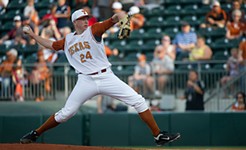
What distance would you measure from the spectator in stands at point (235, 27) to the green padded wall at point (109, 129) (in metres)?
3.47

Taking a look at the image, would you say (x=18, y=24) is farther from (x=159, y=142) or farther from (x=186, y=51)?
(x=159, y=142)

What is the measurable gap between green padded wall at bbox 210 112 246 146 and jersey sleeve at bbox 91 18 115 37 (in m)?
5.12

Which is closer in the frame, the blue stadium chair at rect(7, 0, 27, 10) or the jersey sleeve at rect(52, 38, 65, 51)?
the jersey sleeve at rect(52, 38, 65, 51)

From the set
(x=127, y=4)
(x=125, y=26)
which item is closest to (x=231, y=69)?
(x=127, y=4)

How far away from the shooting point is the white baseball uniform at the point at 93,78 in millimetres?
8531

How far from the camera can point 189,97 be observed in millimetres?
13680

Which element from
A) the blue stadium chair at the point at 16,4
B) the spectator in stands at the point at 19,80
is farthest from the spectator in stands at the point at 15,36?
the spectator in stands at the point at 19,80

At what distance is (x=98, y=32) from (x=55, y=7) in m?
8.36

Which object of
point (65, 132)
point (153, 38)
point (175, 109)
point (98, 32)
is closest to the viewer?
point (98, 32)

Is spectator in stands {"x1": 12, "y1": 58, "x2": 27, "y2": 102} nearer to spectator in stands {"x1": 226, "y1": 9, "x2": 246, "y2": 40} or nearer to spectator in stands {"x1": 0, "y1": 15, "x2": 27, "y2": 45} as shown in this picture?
spectator in stands {"x1": 0, "y1": 15, "x2": 27, "y2": 45}

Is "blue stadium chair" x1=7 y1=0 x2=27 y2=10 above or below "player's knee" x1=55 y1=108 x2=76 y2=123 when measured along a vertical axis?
above

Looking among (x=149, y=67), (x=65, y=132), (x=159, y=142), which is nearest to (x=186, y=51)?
(x=149, y=67)

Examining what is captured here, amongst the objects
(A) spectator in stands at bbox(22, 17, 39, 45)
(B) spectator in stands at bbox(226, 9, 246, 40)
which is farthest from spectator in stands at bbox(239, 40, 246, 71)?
(A) spectator in stands at bbox(22, 17, 39, 45)

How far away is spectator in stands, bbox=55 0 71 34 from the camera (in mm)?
16109
